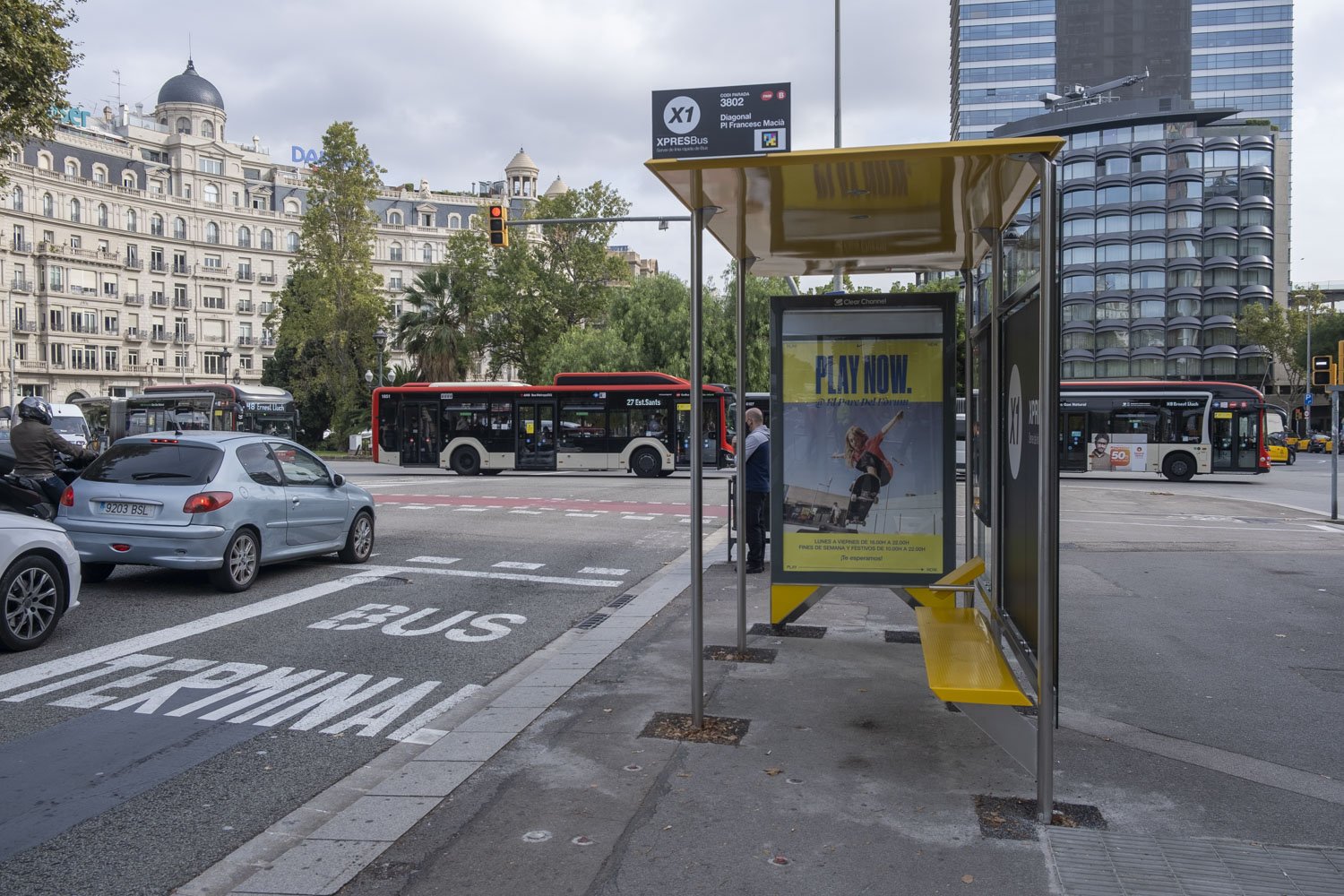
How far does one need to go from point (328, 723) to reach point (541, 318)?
55836 mm

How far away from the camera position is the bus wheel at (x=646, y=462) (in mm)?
29719

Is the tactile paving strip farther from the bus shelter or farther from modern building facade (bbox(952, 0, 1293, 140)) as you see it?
modern building facade (bbox(952, 0, 1293, 140))

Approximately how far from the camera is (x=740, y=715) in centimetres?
578

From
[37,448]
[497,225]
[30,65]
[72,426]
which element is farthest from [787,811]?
[72,426]

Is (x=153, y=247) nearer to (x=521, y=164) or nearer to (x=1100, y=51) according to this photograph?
(x=521, y=164)

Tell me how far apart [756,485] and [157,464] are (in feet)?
19.4

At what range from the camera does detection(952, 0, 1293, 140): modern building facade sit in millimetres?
90375

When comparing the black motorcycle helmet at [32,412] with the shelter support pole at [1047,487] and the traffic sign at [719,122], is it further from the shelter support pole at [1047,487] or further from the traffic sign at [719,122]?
the shelter support pole at [1047,487]

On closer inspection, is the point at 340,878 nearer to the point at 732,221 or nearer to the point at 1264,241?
the point at 732,221

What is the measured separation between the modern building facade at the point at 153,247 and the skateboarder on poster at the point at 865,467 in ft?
220

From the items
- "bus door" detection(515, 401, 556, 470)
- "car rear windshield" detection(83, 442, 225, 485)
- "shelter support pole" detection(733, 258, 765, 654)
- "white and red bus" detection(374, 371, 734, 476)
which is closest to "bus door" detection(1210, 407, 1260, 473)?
"white and red bus" detection(374, 371, 734, 476)

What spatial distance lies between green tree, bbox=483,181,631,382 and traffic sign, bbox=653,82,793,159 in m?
54.1

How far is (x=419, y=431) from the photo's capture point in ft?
103

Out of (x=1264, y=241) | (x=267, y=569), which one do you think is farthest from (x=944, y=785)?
(x=1264, y=241)
